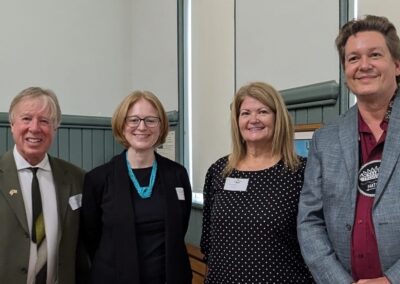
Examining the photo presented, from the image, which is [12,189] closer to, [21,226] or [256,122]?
[21,226]

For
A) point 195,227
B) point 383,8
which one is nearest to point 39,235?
point 195,227

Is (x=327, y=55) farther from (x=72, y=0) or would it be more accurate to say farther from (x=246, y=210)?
(x=72, y=0)

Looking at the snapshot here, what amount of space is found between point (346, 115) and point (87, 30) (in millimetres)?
3168

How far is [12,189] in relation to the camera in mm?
1774

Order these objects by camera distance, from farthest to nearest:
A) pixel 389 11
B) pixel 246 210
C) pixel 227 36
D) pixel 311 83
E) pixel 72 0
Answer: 1. pixel 72 0
2. pixel 227 36
3. pixel 311 83
4. pixel 389 11
5. pixel 246 210

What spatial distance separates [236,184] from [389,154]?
2.07 feet

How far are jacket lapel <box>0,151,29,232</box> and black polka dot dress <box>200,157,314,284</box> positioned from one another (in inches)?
32.2

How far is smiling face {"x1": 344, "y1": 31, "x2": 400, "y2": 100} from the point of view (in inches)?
51.4

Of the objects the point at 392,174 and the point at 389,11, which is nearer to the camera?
the point at 392,174

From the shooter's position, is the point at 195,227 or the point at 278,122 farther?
Answer: the point at 195,227

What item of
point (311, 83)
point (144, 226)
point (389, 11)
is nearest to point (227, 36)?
point (311, 83)

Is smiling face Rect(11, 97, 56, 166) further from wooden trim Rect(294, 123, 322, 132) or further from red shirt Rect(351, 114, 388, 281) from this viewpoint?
red shirt Rect(351, 114, 388, 281)

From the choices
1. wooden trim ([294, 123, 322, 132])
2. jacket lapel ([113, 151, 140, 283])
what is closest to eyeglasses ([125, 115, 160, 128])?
jacket lapel ([113, 151, 140, 283])

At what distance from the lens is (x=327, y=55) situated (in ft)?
6.76
